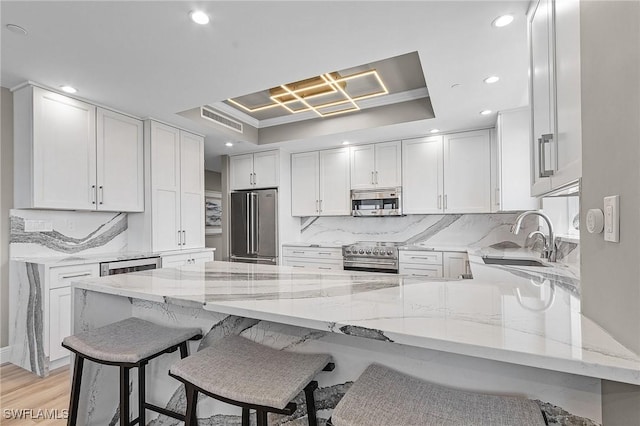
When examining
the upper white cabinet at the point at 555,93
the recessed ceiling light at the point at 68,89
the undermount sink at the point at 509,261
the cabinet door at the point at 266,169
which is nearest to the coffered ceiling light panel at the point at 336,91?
the cabinet door at the point at 266,169

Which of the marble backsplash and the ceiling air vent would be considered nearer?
the marble backsplash

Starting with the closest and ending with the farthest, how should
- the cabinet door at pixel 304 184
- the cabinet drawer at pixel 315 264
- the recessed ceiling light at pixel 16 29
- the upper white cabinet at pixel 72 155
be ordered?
the recessed ceiling light at pixel 16 29
the upper white cabinet at pixel 72 155
the cabinet drawer at pixel 315 264
the cabinet door at pixel 304 184

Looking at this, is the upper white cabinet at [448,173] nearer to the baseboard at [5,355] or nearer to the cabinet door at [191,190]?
the cabinet door at [191,190]

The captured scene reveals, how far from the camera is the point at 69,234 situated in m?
3.18

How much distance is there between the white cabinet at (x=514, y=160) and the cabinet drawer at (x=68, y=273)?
12.8 feet

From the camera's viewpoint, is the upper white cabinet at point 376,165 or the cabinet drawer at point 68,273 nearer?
the cabinet drawer at point 68,273

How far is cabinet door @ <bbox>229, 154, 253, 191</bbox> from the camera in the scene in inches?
194

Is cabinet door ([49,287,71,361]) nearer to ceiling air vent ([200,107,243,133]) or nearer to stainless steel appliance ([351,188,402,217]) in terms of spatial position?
ceiling air vent ([200,107,243,133])

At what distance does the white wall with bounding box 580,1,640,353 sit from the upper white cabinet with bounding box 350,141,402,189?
336 cm

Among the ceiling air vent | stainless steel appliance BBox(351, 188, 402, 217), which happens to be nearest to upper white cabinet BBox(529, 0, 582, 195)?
stainless steel appliance BBox(351, 188, 402, 217)

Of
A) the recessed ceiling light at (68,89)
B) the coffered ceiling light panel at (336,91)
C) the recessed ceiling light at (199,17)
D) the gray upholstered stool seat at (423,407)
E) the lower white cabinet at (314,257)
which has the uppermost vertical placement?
the coffered ceiling light panel at (336,91)

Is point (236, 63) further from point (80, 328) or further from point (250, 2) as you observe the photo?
point (80, 328)

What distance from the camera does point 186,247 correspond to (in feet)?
12.9

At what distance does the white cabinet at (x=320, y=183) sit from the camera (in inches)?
183
